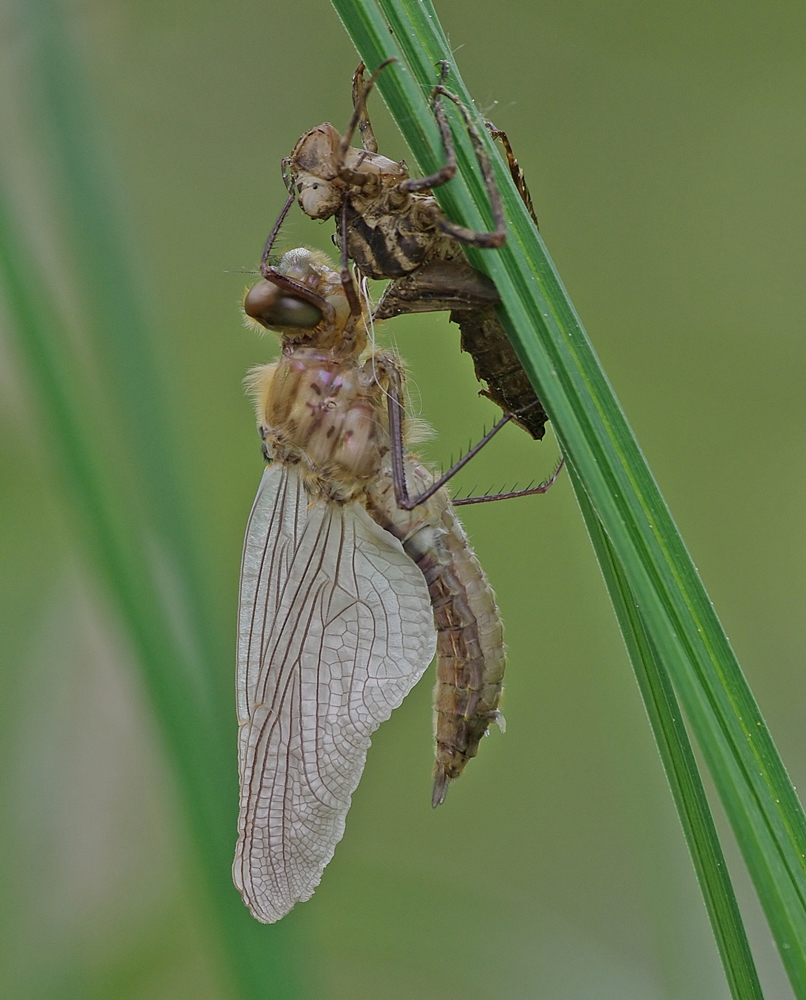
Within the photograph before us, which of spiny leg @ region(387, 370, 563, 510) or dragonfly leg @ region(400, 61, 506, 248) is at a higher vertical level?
dragonfly leg @ region(400, 61, 506, 248)

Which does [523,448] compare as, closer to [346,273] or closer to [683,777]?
[346,273]

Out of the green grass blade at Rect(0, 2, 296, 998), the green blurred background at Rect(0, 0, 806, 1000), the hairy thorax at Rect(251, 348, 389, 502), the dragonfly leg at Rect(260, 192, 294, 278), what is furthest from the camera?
the green blurred background at Rect(0, 0, 806, 1000)

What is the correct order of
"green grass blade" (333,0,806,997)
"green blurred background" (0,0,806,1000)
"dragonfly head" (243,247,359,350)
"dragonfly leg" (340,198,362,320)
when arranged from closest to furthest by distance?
"green grass blade" (333,0,806,997)
"dragonfly leg" (340,198,362,320)
"dragonfly head" (243,247,359,350)
"green blurred background" (0,0,806,1000)

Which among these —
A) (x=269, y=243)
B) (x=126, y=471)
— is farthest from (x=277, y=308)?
(x=126, y=471)

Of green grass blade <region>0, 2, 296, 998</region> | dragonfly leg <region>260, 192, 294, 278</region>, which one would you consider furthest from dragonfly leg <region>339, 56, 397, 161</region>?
green grass blade <region>0, 2, 296, 998</region>

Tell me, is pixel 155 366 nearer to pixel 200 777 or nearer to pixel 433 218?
pixel 433 218

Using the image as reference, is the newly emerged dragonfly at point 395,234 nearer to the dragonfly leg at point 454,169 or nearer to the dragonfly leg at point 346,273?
the dragonfly leg at point 346,273

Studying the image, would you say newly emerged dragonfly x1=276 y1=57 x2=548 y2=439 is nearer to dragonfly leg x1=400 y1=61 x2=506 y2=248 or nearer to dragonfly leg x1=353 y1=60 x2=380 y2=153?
dragonfly leg x1=353 y1=60 x2=380 y2=153
